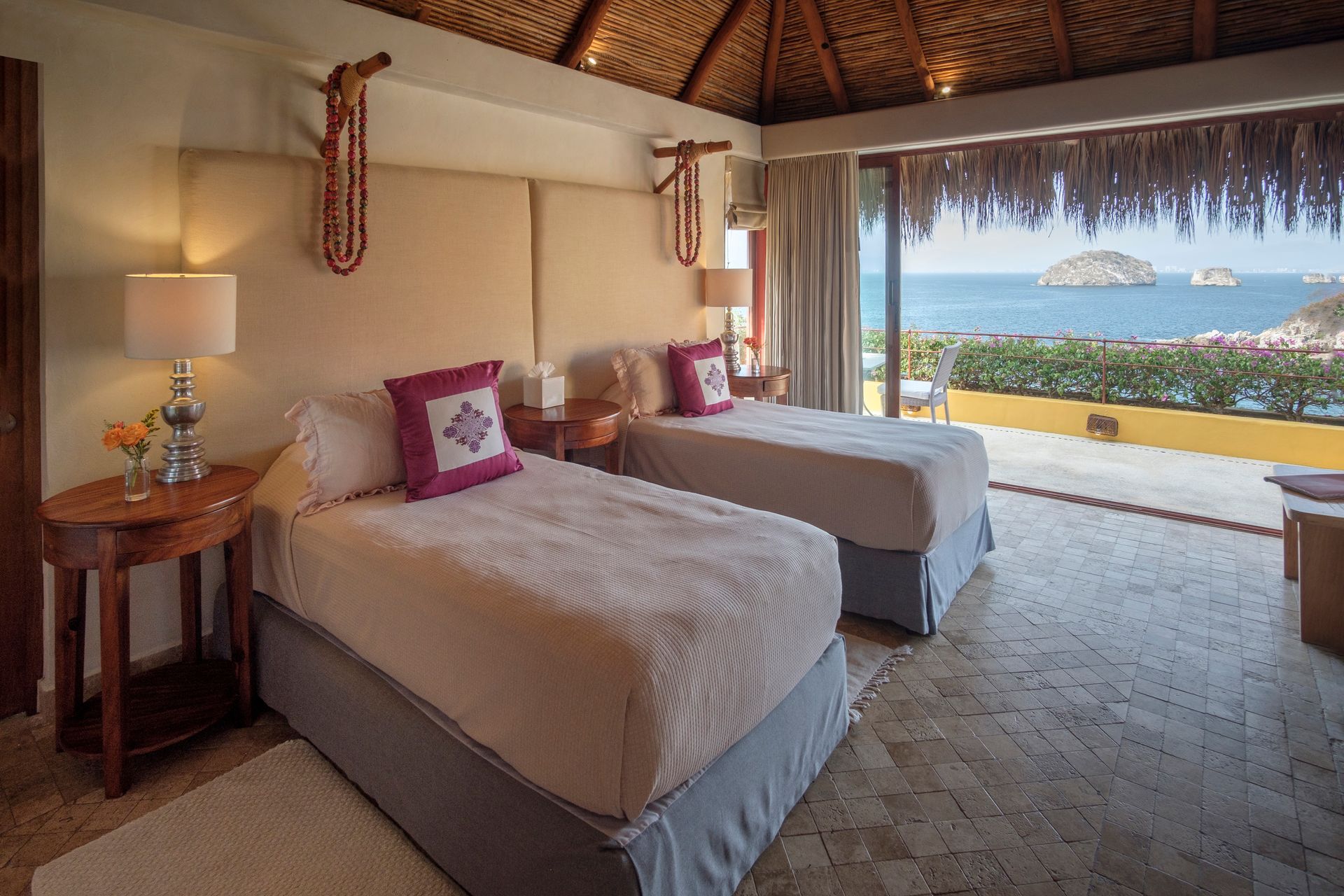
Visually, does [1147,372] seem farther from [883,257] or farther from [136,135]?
[136,135]

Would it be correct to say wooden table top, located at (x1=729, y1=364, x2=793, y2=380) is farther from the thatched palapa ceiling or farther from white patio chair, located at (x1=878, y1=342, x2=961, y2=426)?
the thatched palapa ceiling

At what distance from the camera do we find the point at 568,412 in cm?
355

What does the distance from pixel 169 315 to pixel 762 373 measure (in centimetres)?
387

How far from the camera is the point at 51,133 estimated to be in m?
2.24

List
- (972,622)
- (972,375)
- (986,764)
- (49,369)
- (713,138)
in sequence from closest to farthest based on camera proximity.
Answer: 1. (986,764)
2. (49,369)
3. (972,622)
4. (713,138)
5. (972,375)

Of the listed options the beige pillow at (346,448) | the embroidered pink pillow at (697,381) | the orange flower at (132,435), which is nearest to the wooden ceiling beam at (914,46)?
the embroidered pink pillow at (697,381)

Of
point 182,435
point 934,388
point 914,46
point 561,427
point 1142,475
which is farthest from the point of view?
point 934,388

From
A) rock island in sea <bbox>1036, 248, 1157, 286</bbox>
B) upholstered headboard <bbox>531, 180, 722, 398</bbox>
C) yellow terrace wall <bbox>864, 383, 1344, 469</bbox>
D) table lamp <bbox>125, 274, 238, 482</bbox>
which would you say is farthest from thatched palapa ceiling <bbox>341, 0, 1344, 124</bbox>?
rock island in sea <bbox>1036, 248, 1157, 286</bbox>

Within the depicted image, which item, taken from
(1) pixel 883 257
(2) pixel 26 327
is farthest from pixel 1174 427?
(2) pixel 26 327

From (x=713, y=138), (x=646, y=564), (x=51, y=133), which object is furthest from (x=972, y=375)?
(x=51, y=133)

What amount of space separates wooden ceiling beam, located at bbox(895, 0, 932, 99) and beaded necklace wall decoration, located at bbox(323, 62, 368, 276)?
10.5ft

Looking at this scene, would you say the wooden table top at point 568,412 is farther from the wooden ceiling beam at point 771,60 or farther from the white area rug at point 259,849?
the wooden ceiling beam at point 771,60

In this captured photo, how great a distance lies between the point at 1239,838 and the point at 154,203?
367cm

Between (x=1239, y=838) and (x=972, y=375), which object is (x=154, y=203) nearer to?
(x=1239, y=838)
